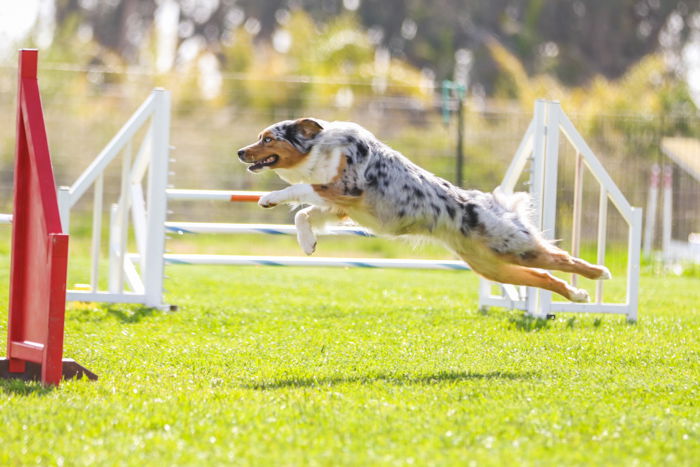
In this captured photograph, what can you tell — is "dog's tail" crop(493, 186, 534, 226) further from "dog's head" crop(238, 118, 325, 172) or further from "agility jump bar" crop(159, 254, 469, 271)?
"agility jump bar" crop(159, 254, 469, 271)

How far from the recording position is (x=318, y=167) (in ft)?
17.8

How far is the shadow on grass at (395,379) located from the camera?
4.64m

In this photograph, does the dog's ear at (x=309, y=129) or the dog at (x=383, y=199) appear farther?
the dog's ear at (x=309, y=129)

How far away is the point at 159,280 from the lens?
7.45m

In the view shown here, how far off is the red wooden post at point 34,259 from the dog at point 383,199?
1109 millimetres

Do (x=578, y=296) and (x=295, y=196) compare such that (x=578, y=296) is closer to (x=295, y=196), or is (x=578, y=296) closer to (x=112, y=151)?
(x=295, y=196)

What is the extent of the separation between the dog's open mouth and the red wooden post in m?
1.15

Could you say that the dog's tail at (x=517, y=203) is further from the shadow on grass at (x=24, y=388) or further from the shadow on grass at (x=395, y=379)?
the shadow on grass at (x=24, y=388)

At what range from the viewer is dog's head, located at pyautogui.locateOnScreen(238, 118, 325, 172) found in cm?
545

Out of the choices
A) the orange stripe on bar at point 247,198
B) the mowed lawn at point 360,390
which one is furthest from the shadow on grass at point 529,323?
the orange stripe on bar at point 247,198

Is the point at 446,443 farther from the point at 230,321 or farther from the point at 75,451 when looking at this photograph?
the point at 230,321

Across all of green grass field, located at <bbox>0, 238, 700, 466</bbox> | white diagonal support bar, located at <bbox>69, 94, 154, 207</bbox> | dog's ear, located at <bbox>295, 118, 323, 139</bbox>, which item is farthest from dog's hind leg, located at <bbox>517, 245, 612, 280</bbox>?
white diagonal support bar, located at <bbox>69, 94, 154, 207</bbox>

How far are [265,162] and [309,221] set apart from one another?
0.39 m

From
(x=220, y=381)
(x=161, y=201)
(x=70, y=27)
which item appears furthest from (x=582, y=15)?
(x=220, y=381)
